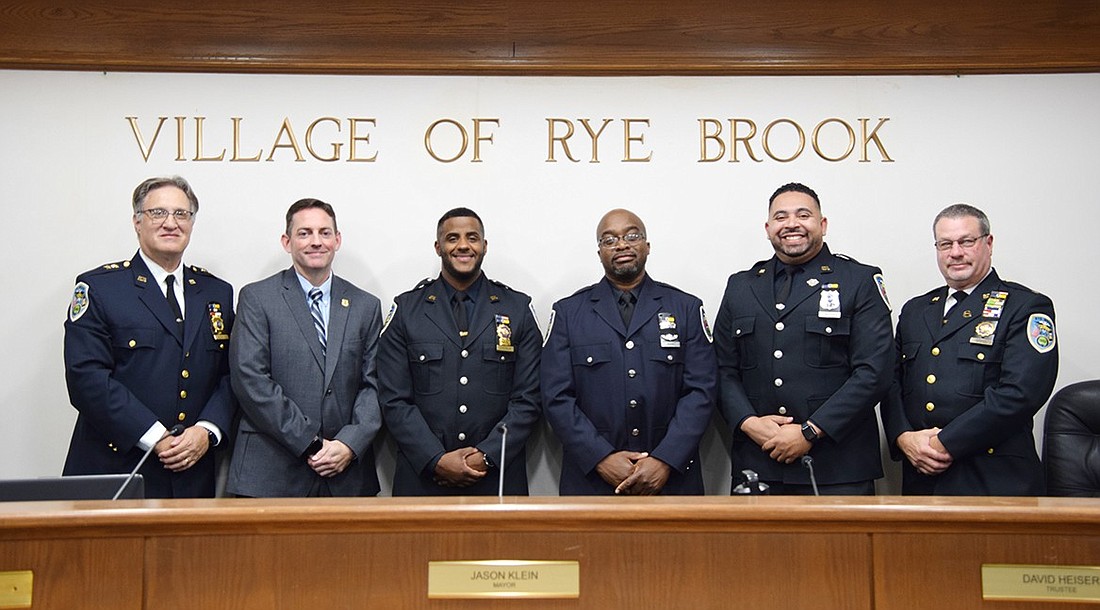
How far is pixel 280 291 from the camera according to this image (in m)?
3.51

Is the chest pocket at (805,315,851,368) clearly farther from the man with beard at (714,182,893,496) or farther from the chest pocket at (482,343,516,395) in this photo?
the chest pocket at (482,343,516,395)

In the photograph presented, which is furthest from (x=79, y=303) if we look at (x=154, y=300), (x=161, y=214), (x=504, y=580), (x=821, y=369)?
(x=821, y=369)

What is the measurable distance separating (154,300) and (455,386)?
114cm

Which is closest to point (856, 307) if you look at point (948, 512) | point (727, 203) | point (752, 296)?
point (752, 296)

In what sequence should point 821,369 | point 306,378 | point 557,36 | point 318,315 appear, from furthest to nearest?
point 557,36, point 318,315, point 306,378, point 821,369

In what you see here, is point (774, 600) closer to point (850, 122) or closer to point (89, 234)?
point (850, 122)

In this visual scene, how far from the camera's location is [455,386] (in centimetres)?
345

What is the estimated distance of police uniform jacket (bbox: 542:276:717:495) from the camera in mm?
3301

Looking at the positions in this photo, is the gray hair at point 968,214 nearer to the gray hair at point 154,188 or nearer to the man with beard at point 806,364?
→ the man with beard at point 806,364

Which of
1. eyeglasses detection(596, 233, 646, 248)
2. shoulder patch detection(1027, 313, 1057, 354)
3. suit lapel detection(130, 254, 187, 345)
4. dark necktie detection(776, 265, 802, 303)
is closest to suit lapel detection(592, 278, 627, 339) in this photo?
eyeglasses detection(596, 233, 646, 248)

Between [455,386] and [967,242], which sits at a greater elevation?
[967,242]

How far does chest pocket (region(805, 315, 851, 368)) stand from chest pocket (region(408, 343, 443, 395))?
1324 millimetres

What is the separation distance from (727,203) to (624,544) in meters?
2.55

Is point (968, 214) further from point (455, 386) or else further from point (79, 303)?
point (79, 303)
